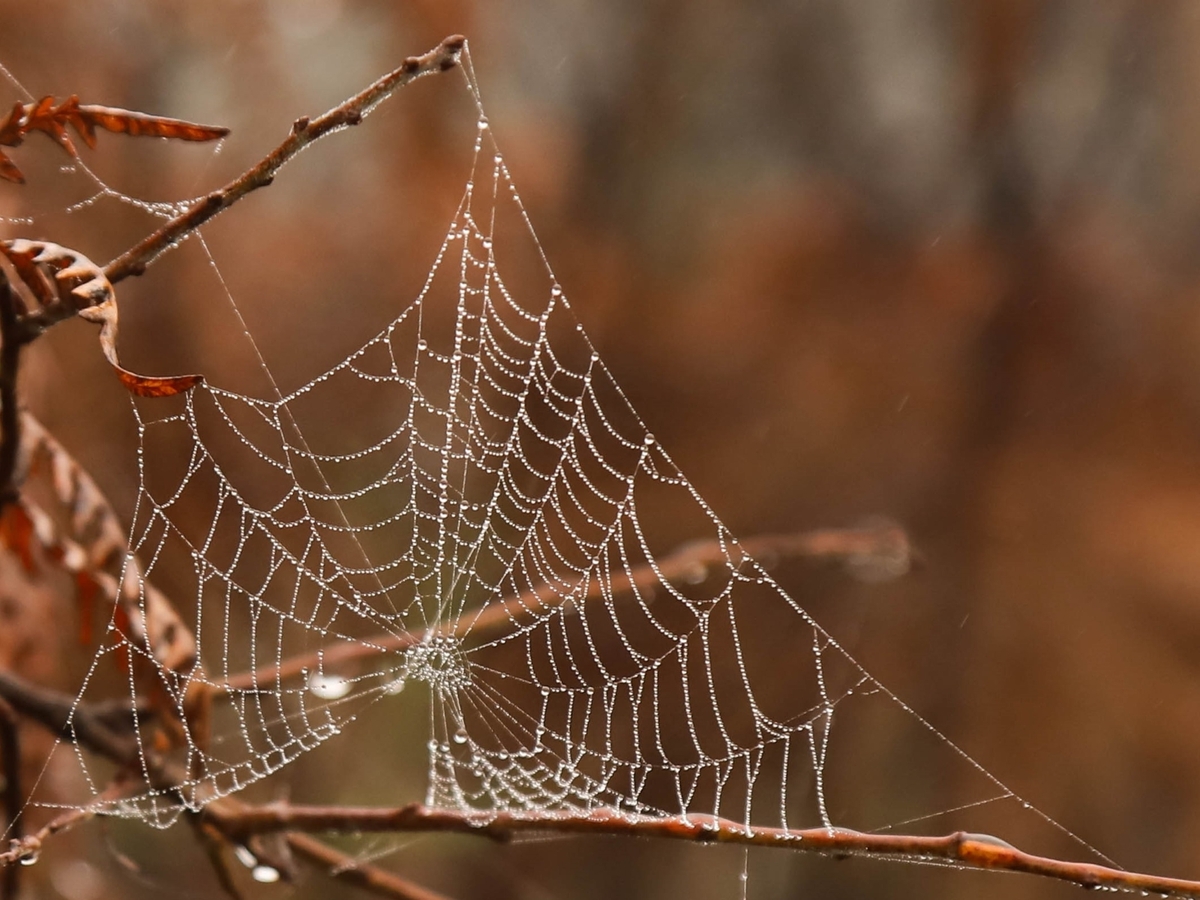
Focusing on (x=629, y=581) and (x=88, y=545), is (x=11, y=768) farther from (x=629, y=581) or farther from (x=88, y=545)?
(x=629, y=581)

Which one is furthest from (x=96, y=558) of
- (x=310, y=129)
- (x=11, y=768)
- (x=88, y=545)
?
(x=310, y=129)

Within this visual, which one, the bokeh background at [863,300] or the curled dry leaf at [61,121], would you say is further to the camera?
the bokeh background at [863,300]

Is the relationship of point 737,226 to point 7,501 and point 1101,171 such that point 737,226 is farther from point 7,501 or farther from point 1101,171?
point 7,501

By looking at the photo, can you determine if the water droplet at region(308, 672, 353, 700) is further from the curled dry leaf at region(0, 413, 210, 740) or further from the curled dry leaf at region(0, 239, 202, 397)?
the curled dry leaf at region(0, 239, 202, 397)

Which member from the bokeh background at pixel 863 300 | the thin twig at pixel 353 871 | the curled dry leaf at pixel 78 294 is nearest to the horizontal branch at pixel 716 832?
the thin twig at pixel 353 871

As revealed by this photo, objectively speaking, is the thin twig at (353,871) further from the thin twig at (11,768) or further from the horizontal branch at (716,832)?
the thin twig at (11,768)

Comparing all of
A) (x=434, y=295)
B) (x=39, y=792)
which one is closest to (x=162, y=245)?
(x=39, y=792)
